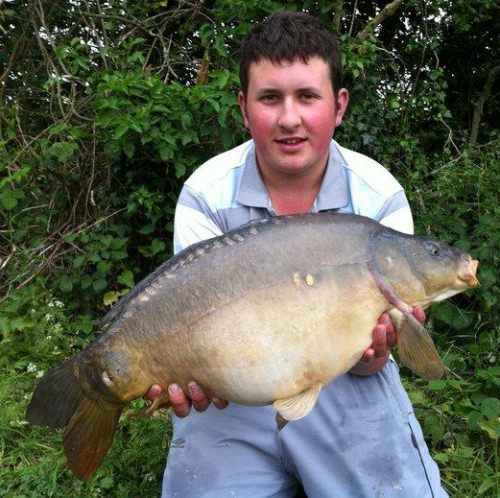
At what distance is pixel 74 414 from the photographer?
5.06 feet

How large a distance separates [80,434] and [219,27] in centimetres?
247

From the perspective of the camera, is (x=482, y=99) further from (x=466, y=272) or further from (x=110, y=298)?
(x=466, y=272)

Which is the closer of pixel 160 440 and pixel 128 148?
pixel 160 440

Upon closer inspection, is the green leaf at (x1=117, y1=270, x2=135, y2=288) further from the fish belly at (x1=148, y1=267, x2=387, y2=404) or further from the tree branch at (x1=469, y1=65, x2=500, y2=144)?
the tree branch at (x1=469, y1=65, x2=500, y2=144)

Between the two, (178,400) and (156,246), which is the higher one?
(178,400)

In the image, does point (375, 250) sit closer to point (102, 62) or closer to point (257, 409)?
point (257, 409)

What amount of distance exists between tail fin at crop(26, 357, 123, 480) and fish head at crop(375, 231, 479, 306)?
0.70 metres

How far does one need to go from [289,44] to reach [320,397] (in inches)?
38.2

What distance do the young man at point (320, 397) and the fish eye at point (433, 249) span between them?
11.1 inches

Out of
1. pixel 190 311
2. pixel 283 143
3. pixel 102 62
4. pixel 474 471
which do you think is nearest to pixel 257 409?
pixel 190 311

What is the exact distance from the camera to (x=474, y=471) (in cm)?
219

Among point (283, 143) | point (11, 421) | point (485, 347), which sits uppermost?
point (283, 143)

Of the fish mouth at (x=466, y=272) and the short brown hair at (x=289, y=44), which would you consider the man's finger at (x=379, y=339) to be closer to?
the fish mouth at (x=466, y=272)

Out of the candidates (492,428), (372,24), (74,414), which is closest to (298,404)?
(74,414)
